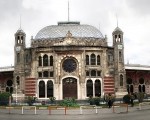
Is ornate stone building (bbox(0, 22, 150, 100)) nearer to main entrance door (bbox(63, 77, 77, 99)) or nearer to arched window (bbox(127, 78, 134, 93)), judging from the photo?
main entrance door (bbox(63, 77, 77, 99))

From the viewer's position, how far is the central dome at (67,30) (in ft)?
215

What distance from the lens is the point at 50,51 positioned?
6362cm

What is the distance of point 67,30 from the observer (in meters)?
66.5

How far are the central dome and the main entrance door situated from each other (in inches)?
295

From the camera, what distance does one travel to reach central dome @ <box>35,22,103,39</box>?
65.6m

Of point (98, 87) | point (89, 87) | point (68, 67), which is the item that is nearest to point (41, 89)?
point (68, 67)

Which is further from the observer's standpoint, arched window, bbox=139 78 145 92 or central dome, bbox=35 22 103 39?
arched window, bbox=139 78 145 92

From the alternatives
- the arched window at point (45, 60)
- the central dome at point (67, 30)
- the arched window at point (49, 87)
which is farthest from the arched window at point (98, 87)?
the arched window at point (45, 60)

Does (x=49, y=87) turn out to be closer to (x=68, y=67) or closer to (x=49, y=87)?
(x=49, y=87)

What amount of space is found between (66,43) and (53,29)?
5030 millimetres

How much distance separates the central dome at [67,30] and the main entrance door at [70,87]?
750cm

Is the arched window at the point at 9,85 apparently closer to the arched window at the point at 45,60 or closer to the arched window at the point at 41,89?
the arched window at the point at 41,89

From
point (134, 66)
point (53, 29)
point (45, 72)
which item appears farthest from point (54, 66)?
point (134, 66)

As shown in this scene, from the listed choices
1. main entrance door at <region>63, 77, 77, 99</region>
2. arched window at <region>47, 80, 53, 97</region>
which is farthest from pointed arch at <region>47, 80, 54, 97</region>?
main entrance door at <region>63, 77, 77, 99</region>
